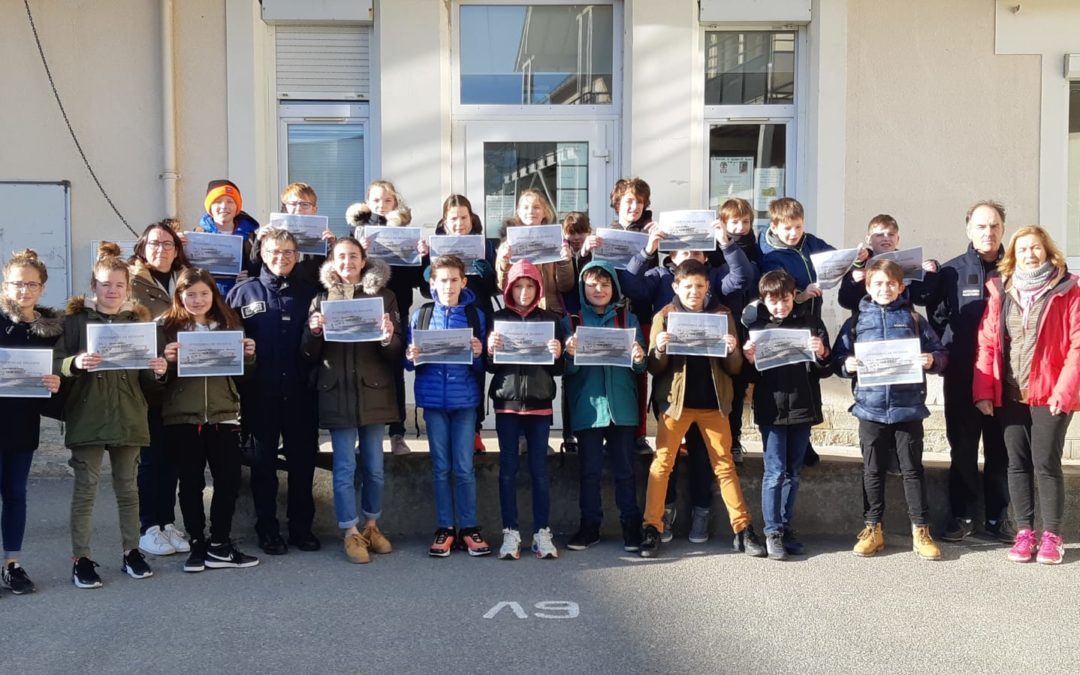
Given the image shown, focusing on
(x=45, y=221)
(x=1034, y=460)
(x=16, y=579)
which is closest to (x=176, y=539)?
(x=16, y=579)

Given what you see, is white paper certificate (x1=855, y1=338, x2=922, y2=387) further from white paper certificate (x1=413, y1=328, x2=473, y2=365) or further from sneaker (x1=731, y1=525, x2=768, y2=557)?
white paper certificate (x1=413, y1=328, x2=473, y2=365)

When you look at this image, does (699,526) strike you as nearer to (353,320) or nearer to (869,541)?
(869,541)

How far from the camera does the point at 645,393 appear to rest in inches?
253

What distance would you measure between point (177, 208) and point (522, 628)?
5482 mm

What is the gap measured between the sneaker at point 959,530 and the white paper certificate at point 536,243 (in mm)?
2862

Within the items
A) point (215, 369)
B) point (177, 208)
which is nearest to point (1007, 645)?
point (215, 369)

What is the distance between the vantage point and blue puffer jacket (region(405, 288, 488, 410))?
6.04m

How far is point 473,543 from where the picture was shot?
6098mm

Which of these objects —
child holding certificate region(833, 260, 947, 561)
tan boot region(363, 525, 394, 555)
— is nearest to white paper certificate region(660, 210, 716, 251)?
child holding certificate region(833, 260, 947, 561)

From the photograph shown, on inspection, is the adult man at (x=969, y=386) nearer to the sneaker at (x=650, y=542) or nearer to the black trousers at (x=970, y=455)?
the black trousers at (x=970, y=455)

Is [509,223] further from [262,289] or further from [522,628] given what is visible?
[522,628]

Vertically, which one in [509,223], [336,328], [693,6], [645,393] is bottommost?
[645,393]

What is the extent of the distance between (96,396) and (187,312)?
0.64 m

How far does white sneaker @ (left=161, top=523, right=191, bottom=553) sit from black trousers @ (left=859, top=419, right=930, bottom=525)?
3951 millimetres
